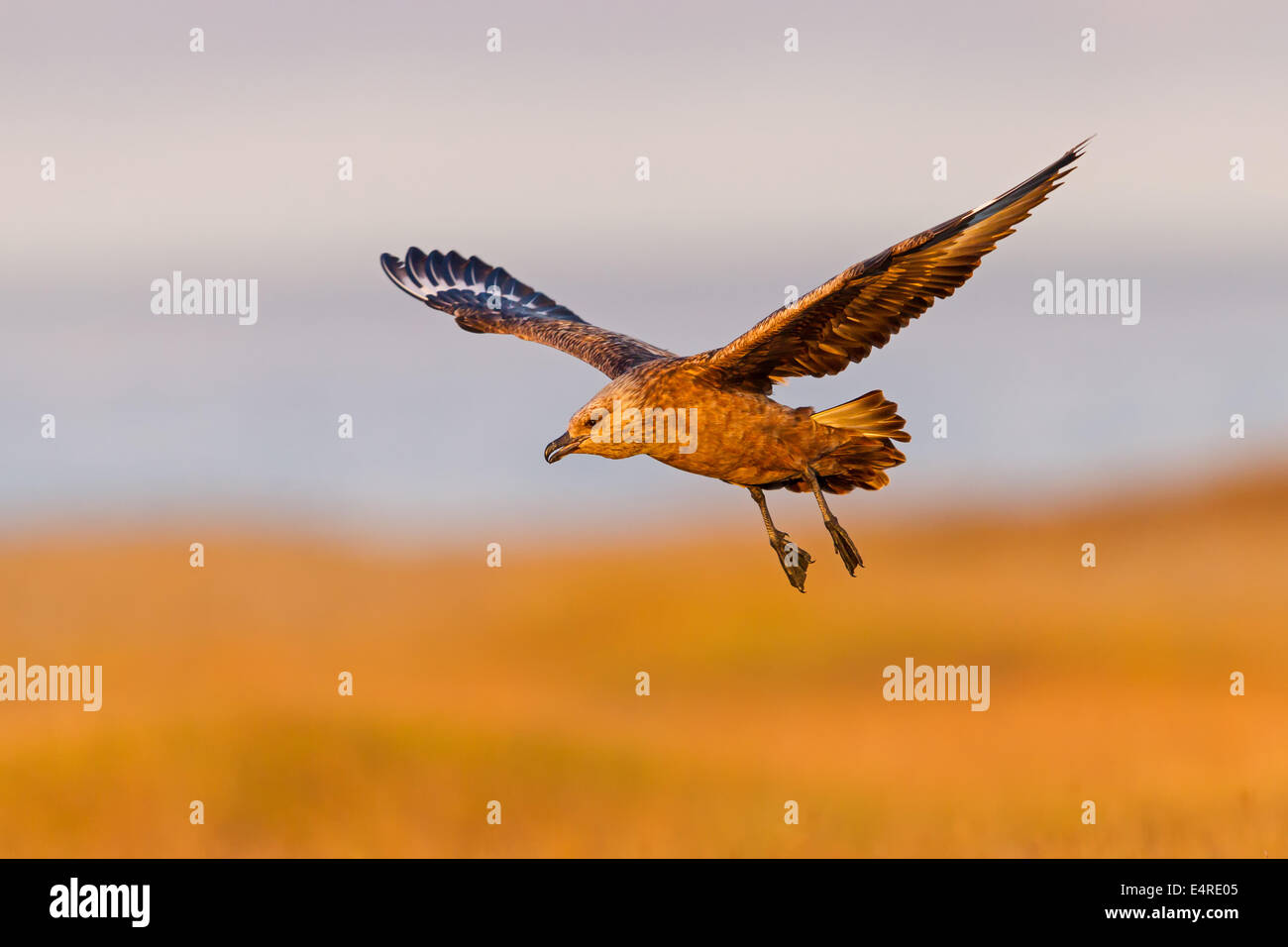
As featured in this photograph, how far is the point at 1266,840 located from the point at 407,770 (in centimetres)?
1163

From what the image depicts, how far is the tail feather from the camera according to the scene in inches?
450

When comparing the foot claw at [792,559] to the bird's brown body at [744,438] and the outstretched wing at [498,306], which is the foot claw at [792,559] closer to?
the bird's brown body at [744,438]

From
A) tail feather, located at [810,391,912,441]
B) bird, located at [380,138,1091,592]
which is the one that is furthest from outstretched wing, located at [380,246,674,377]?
tail feather, located at [810,391,912,441]

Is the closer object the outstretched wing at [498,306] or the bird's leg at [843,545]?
the bird's leg at [843,545]

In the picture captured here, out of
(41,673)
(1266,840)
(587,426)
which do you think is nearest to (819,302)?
(587,426)

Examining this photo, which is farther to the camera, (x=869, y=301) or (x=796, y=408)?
(x=796, y=408)

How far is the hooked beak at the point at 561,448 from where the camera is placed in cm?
1113

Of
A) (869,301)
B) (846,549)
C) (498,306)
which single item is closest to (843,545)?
(846,549)

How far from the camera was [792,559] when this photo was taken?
11602 mm

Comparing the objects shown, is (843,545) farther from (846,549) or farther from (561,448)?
(561,448)

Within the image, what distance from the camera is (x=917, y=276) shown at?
35.6 feet

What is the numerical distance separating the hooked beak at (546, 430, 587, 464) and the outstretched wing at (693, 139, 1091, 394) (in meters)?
1.02

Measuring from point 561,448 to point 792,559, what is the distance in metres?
1.88

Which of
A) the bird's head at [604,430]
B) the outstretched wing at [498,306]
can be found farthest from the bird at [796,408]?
the outstretched wing at [498,306]
